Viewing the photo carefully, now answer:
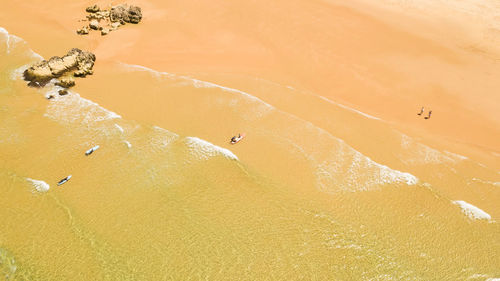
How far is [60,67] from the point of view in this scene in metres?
24.9

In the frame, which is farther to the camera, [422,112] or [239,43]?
[239,43]

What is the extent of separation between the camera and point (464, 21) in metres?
36.3

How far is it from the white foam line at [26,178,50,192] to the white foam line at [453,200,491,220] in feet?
77.1

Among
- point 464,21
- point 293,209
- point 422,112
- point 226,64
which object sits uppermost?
point 464,21

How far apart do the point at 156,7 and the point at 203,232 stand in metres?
30.7

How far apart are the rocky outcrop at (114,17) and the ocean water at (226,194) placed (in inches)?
469

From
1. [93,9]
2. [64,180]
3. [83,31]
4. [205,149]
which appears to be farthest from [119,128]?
[93,9]

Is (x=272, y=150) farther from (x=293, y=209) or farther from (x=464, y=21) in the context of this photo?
(x=464, y=21)

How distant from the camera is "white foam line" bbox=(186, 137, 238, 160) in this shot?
19.2m

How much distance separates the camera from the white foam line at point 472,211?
1694 cm

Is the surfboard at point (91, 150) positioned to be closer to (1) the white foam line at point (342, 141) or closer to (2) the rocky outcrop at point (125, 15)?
(1) the white foam line at point (342, 141)

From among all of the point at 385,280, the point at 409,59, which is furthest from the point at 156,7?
the point at 385,280

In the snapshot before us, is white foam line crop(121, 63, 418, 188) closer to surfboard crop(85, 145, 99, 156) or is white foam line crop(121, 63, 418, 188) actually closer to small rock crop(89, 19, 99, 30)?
small rock crop(89, 19, 99, 30)

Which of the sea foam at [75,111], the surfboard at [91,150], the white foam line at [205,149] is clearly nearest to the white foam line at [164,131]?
the white foam line at [205,149]
